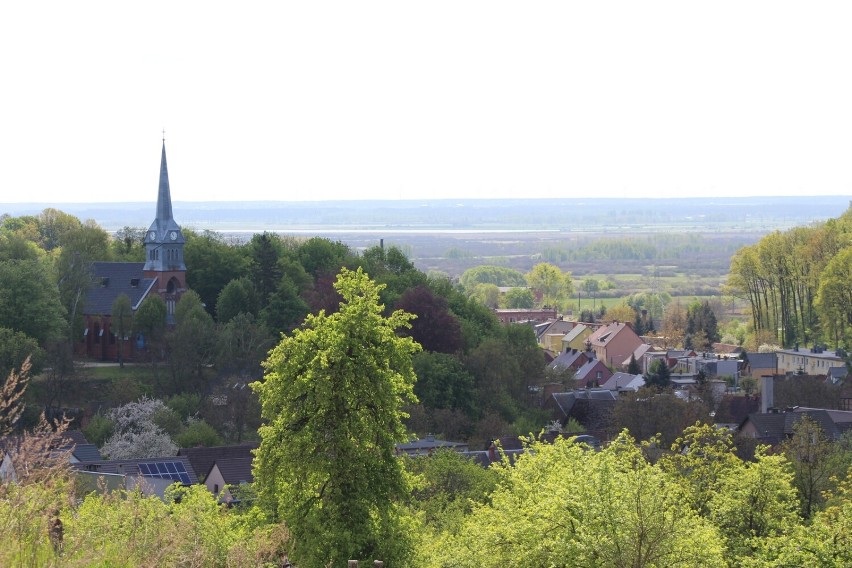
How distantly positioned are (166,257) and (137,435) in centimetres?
2013

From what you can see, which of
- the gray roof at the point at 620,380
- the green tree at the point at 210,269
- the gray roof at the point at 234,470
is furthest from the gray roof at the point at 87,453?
the gray roof at the point at 620,380

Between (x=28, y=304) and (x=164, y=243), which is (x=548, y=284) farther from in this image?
(x=28, y=304)

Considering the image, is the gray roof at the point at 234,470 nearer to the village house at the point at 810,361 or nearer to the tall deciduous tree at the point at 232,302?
the tall deciduous tree at the point at 232,302

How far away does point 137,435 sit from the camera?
53312 mm

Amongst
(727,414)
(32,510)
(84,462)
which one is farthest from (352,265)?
(32,510)

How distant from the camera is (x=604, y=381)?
277 feet

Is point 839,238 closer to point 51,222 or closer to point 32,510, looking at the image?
point 51,222

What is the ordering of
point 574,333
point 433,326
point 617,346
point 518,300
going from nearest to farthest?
1. point 433,326
2. point 617,346
3. point 574,333
4. point 518,300

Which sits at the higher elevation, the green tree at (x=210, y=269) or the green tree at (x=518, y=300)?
the green tree at (x=210, y=269)

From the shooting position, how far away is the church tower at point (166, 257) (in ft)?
234

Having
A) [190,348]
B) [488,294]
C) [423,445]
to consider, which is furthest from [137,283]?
[488,294]

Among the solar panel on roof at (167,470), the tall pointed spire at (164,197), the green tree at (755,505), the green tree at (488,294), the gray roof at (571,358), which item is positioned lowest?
the green tree at (488,294)

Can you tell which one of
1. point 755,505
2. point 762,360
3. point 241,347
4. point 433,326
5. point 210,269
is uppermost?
point 210,269

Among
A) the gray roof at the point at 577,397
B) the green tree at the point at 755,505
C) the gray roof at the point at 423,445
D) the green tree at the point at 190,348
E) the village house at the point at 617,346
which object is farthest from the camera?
the village house at the point at 617,346
